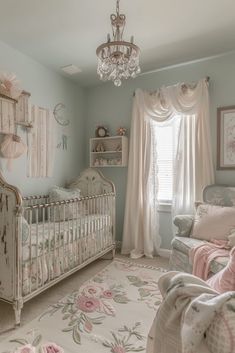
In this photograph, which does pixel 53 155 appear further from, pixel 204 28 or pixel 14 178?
pixel 204 28

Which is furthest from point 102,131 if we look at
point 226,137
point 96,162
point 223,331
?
point 223,331

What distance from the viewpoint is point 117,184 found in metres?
3.74

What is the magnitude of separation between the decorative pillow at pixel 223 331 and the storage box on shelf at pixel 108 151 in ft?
9.49

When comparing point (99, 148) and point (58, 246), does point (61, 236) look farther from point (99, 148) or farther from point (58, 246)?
point (99, 148)

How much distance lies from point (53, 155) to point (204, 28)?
229 cm

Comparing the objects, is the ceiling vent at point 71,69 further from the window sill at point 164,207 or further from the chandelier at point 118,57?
the window sill at point 164,207

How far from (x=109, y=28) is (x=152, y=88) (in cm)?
118

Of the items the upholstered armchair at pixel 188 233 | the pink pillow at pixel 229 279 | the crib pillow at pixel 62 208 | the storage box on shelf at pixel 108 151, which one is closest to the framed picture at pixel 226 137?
the upholstered armchair at pixel 188 233

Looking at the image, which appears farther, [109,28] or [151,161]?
[151,161]

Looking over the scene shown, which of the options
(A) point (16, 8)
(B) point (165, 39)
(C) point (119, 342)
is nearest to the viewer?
(C) point (119, 342)

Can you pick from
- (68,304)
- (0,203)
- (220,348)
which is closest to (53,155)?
(0,203)

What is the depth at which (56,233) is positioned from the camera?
2285mm

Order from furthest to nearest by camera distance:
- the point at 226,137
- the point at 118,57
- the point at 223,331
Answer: the point at 226,137 → the point at 118,57 → the point at 223,331

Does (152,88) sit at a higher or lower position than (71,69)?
lower
